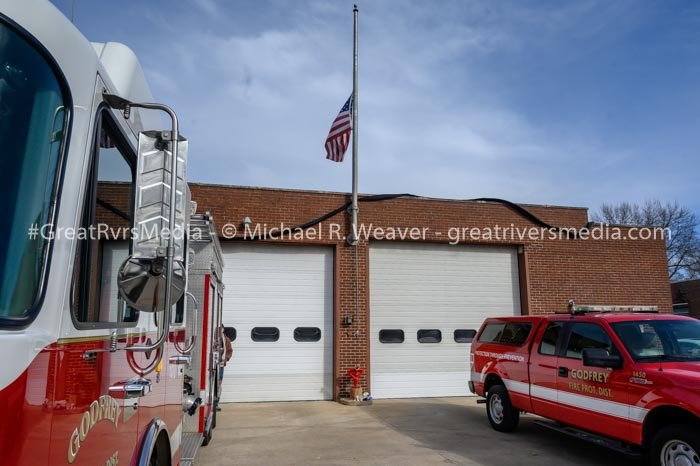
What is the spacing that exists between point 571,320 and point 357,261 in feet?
19.6

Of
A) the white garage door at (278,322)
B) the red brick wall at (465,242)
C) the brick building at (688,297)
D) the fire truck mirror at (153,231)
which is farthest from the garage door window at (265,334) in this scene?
the brick building at (688,297)

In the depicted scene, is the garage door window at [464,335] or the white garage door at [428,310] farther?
the garage door window at [464,335]

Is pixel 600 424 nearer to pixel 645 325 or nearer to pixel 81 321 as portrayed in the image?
pixel 645 325

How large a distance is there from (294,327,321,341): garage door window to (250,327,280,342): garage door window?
43 centimetres

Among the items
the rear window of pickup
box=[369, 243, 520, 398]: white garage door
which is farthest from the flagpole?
the rear window of pickup

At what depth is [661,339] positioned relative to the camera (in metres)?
6.45

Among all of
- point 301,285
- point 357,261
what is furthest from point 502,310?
point 301,285

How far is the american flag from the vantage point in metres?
12.9

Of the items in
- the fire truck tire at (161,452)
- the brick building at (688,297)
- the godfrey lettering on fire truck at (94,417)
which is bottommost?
the fire truck tire at (161,452)

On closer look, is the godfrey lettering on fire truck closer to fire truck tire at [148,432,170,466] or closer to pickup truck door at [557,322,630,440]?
fire truck tire at [148,432,170,466]

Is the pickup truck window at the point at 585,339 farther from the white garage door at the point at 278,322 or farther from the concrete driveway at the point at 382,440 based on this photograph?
the white garage door at the point at 278,322

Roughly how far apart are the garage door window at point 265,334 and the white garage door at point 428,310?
2.21 metres

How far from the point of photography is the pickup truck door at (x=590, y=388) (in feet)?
20.2

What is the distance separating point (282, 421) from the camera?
1001cm
